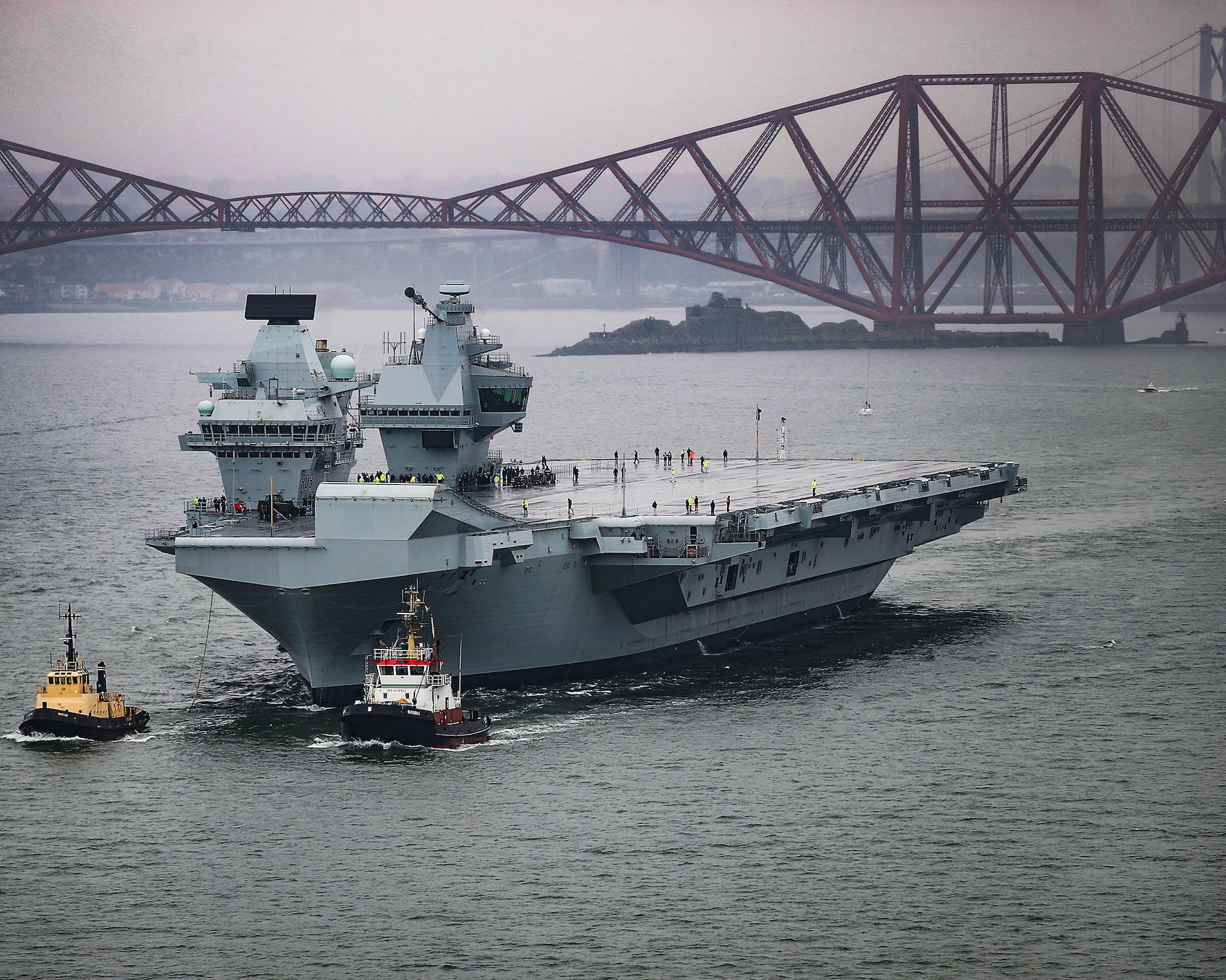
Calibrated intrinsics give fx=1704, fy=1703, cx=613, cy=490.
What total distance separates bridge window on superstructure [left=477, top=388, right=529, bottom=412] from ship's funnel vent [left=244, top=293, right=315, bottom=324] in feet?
15.5

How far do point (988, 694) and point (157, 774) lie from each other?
18.0 metres

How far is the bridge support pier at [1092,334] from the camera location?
16988cm

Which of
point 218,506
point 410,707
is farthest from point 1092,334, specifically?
point 410,707

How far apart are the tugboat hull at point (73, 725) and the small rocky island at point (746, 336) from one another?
139966 millimetres

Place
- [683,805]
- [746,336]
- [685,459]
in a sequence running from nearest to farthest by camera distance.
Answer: [683,805]
[685,459]
[746,336]

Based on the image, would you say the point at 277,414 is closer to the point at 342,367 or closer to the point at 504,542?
the point at 342,367

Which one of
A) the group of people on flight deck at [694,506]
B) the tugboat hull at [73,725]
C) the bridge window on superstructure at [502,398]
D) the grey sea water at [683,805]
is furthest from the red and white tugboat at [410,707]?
the bridge window on superstructure at [502,398]

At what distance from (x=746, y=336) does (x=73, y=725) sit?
14690 centimetres

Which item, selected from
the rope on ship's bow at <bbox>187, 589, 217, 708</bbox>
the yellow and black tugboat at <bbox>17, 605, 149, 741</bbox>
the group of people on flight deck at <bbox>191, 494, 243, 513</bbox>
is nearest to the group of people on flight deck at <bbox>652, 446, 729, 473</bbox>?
the rope on ship's bow at <bbox>187, 589, 217, 708</bbox>

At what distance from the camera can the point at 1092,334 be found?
558 ft

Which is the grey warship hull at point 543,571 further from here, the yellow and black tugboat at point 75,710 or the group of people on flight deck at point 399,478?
the yellow and black tugboat at point 75,710

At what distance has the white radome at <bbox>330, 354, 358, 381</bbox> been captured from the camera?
141ft

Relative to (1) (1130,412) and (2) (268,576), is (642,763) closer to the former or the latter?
(2) (268,576)

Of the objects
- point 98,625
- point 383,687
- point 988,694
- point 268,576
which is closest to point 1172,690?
point 988,694
